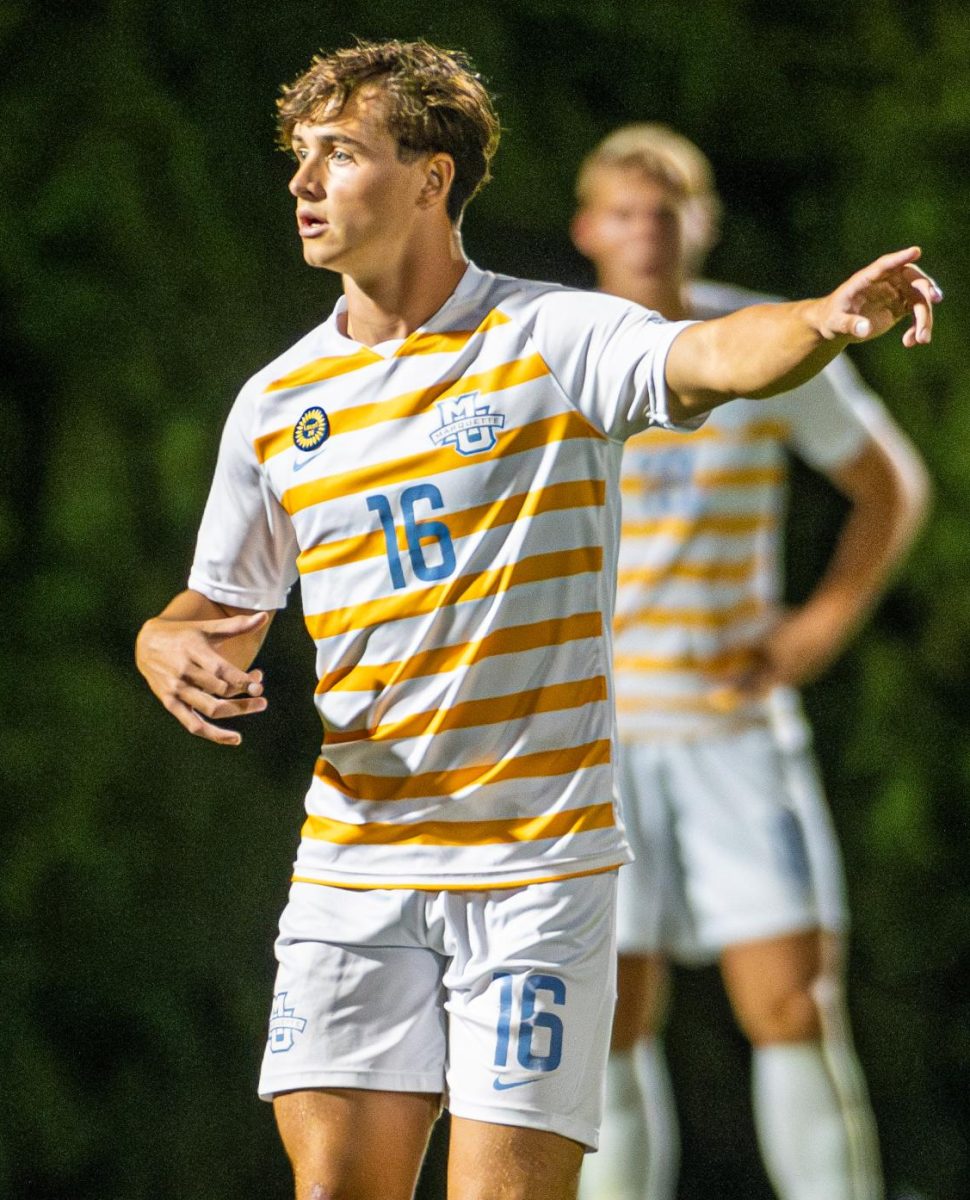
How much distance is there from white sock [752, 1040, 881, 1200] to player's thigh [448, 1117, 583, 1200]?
124cm

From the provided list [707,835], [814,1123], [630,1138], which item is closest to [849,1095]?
[814,1123]

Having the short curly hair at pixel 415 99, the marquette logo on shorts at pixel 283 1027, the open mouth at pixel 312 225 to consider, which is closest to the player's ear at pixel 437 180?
the short curly hair at pixel 415 99

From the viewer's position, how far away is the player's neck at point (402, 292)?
1886 mm

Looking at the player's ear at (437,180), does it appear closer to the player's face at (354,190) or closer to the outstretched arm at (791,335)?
the player's face at (354,190)

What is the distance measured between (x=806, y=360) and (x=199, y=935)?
2049 mm

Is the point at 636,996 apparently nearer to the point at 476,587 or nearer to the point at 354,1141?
the point at 354,1141

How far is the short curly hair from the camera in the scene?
1.89 m

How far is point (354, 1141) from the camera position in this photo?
1.79 metres

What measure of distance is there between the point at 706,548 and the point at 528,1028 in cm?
146

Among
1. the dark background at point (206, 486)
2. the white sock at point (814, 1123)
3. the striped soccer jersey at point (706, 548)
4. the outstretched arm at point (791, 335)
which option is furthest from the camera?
the dark background at point (206, 486)

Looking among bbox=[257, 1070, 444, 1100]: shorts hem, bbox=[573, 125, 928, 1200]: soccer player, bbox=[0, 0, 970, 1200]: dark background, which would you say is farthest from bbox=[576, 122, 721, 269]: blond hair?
bbox=[257, 1070, 444, 1100]: shorts hem

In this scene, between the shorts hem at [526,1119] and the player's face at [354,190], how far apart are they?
0.80 meters

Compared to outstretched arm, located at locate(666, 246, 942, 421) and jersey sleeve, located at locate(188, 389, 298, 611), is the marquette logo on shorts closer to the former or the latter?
jersey sleeve, located at locate(188, 389, 298, 611)

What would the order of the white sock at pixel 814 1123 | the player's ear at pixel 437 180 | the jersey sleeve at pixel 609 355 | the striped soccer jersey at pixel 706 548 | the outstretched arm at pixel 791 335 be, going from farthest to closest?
the striped soccer jersey at pixel 706 548, the white sock at pixel 814 1123, the player's ear at pixel 437 180, the jersey sleeve at pixel 609 355, the outstretched arm at pixel 791 335
